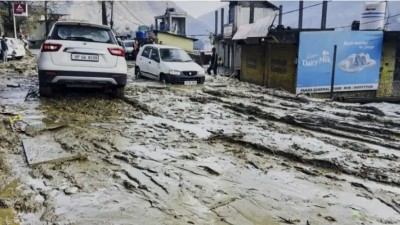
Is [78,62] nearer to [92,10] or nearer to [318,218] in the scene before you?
[318,218]

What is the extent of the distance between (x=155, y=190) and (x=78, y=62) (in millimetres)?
5032

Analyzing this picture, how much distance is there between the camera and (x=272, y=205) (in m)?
3.51

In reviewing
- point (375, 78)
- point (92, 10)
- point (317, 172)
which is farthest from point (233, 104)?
point (92, 10)

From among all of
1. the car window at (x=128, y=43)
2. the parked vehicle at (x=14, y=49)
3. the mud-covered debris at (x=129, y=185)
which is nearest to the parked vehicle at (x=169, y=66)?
the mud-covered debris at (x=129, y=185)

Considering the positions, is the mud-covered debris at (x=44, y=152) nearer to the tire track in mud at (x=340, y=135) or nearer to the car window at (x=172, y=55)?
the tire track in mud at (x=340, y=135)

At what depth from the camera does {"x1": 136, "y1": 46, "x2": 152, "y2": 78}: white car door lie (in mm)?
15797

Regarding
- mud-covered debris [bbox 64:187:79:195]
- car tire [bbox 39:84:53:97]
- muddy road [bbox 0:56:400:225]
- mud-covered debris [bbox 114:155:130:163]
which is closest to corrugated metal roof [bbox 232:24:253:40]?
muddy road [bbox 0:56:400:225]

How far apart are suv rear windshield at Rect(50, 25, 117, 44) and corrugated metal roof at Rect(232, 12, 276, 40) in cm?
1009

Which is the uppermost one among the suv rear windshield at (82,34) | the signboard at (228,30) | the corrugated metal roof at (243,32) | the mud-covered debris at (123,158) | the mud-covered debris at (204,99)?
the signboard at (228,30)

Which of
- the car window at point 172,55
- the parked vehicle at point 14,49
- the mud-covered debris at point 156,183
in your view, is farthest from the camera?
the parked vehicle at point 14,49

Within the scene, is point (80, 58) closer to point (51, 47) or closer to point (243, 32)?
point (51, 47)

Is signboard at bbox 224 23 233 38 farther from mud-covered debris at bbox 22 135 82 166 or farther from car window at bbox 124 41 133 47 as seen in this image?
mud-covered debris at bbox 22 135 82 166

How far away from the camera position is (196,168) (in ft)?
14.5

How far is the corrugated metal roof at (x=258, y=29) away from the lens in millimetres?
17078
